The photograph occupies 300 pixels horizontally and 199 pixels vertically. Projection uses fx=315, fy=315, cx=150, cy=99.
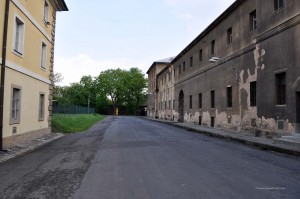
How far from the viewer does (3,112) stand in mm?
11312

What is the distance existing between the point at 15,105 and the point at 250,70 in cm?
1279

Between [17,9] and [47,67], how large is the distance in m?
5.85

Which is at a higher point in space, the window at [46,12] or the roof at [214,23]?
the roof at [214,23]

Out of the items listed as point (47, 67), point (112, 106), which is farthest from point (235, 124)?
point (112, 106)

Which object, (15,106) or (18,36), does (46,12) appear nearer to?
(18,36)

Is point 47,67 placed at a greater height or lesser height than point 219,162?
greater

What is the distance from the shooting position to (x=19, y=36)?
13203mm

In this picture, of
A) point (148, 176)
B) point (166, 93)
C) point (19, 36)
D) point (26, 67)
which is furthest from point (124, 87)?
point (148, 176)

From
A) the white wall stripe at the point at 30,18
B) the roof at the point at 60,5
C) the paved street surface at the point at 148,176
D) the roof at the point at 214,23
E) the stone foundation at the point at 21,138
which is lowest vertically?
the paved street surface at the point at 148,176

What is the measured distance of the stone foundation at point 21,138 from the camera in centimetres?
1159

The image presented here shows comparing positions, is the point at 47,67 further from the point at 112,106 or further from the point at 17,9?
the point at 112,106

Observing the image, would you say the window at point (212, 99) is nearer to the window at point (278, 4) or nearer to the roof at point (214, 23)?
the roof at point (214, 23)

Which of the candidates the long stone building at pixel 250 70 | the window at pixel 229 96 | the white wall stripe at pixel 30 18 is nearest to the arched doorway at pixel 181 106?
the long stone building at pixel 250 70

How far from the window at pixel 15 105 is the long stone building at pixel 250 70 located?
1174 centimetres
